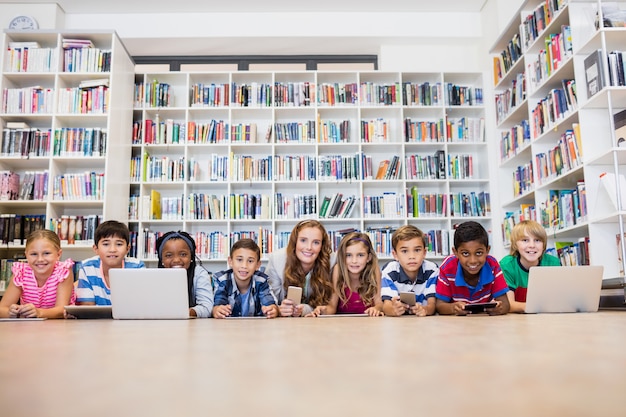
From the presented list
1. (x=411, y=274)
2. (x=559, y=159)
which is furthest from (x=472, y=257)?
(x=559, y=159)

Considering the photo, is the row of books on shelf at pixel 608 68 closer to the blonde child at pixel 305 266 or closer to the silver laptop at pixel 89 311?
the blonde child at pixel 305 266

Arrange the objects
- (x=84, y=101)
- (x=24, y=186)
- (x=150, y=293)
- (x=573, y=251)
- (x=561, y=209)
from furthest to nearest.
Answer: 1. (x=84, y=101)
2. (x=24, y=186)
3. (x=561, y=209)
4. (x=573, y=251)
5. (x=150, y=293)

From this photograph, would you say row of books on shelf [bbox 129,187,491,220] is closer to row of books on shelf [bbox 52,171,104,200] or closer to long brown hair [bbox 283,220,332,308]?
row of books on shelf [bbox 52,171,104,200]

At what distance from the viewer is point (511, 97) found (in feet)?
14.0

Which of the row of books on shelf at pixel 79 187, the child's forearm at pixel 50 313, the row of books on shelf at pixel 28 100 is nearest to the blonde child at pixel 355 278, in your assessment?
the child's forearm at pixel 50 313

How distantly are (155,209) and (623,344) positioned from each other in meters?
4.49

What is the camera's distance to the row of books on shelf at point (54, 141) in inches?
162

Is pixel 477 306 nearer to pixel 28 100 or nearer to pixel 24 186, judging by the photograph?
pixel 24 186

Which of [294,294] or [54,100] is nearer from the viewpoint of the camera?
[294,294]

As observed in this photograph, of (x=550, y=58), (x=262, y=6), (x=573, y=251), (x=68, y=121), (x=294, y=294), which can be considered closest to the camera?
(x=294, y=294)

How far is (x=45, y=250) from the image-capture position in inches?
94.4

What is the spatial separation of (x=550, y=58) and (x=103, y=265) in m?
3.07

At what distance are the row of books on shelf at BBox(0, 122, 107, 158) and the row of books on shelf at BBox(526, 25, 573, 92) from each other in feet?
10.9

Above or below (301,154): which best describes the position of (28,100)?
above
